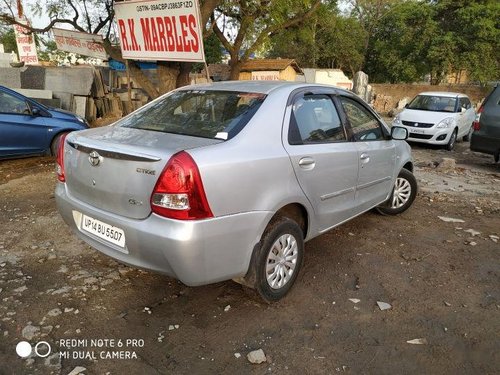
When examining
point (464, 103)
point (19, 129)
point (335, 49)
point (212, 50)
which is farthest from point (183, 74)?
point (335, 49)

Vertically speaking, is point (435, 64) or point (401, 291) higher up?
point (435, 64)

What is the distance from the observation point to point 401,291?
3217 mm

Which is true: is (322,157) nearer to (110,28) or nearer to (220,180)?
(220,180)

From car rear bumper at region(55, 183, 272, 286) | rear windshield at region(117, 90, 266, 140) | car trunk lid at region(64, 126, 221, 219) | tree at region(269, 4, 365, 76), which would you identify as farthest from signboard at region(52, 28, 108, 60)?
tree at region(269, 4, 365, 76)

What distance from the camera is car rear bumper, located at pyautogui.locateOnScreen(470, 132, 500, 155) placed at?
744 centimetres

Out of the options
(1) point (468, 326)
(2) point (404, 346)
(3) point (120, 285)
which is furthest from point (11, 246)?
(1) point (468, 326)

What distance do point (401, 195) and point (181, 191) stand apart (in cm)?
346

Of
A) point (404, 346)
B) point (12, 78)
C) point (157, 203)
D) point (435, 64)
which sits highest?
point (435, 64)

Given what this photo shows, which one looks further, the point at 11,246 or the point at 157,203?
the point at 11,246

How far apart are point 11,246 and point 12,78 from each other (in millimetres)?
10600

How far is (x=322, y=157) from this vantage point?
3082 millimetres

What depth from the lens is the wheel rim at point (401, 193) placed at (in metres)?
4.80

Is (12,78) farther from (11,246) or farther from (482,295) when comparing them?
(482,295)

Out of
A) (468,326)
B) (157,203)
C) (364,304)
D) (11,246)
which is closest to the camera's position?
(157,203)
